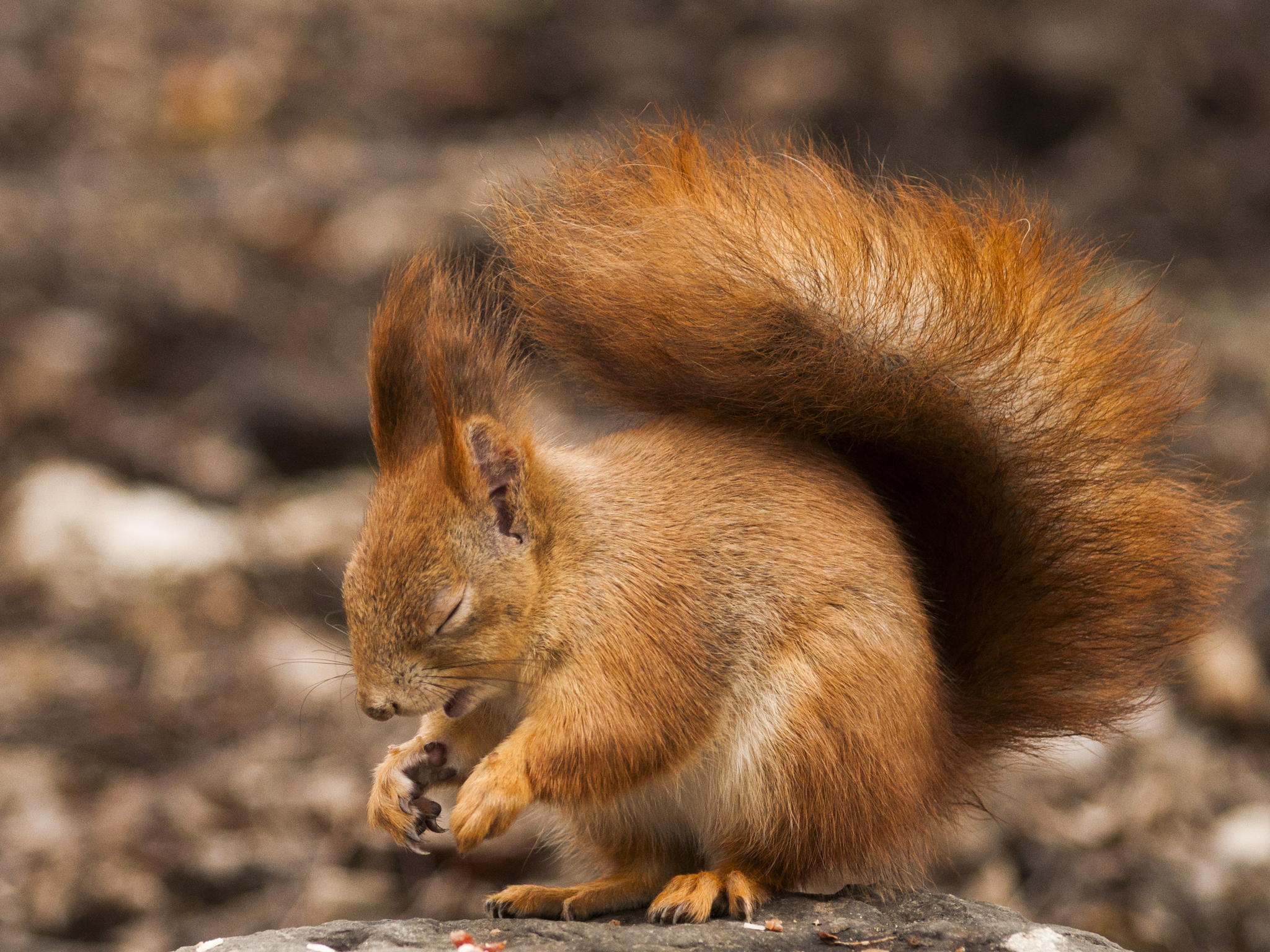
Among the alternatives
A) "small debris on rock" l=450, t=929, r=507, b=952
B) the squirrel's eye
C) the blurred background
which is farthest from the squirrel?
the blurred background

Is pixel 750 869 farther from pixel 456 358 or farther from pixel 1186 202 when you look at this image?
pixel 1186 202

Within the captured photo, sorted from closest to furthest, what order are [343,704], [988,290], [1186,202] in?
[988,290], [343,704], [1186,202]

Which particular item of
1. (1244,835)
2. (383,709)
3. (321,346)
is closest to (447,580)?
(383,709)

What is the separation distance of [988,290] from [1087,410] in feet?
0.56

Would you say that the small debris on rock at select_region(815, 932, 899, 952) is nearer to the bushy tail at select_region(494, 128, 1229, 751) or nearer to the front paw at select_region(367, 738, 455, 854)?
the bushy tail at select_region(494, 128, 1229, 751)

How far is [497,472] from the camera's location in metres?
1.33

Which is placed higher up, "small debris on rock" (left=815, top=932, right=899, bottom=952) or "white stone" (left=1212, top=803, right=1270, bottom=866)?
"small debris on rock" (left=815, top=932, right=899, bottom=952)

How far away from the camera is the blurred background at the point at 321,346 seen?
84.7 inches

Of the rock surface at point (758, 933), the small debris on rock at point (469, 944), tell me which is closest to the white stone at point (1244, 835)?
the rock surface at point (758, 933)

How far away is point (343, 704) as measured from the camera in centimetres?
253

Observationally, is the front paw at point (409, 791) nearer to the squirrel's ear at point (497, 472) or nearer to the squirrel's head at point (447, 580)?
the squirrel's head at point (447, 580)

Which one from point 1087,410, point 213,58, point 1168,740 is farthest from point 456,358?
point 213,58

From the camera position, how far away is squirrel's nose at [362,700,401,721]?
1.26m

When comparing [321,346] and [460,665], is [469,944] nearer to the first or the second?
[460,665]
